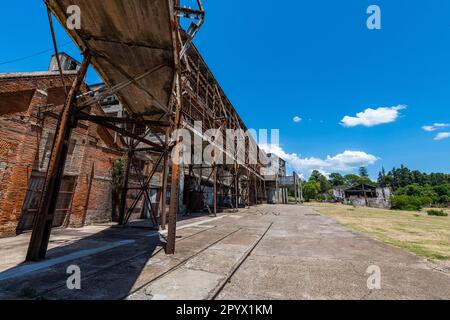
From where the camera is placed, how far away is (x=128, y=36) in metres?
4.17

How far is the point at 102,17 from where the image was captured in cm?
381

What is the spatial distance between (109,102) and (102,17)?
20746mm

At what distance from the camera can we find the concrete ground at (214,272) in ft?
9.04

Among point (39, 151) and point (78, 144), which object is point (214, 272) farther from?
point (78, 144)

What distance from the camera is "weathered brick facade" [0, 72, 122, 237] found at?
247 inches

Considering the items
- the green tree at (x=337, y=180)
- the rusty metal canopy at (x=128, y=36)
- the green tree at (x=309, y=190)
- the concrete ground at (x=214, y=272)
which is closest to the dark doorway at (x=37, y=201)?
the concrete ground at (x=214, y=272)

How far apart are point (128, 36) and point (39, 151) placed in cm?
603

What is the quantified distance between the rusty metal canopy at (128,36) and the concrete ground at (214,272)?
427 centimetres

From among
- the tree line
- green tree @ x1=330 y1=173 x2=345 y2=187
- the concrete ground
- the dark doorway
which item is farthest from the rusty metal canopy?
green tree @ x1=330 y1=173 x2=345 y2=187

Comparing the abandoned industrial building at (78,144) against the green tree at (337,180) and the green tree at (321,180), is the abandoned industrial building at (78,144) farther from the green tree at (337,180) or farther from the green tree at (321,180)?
the green tree at (337,180)

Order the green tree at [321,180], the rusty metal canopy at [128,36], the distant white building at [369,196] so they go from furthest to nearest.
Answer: the green tree at [321,180] → the distant white building at [369,196] → the rusty metal canopy at [128,36]
